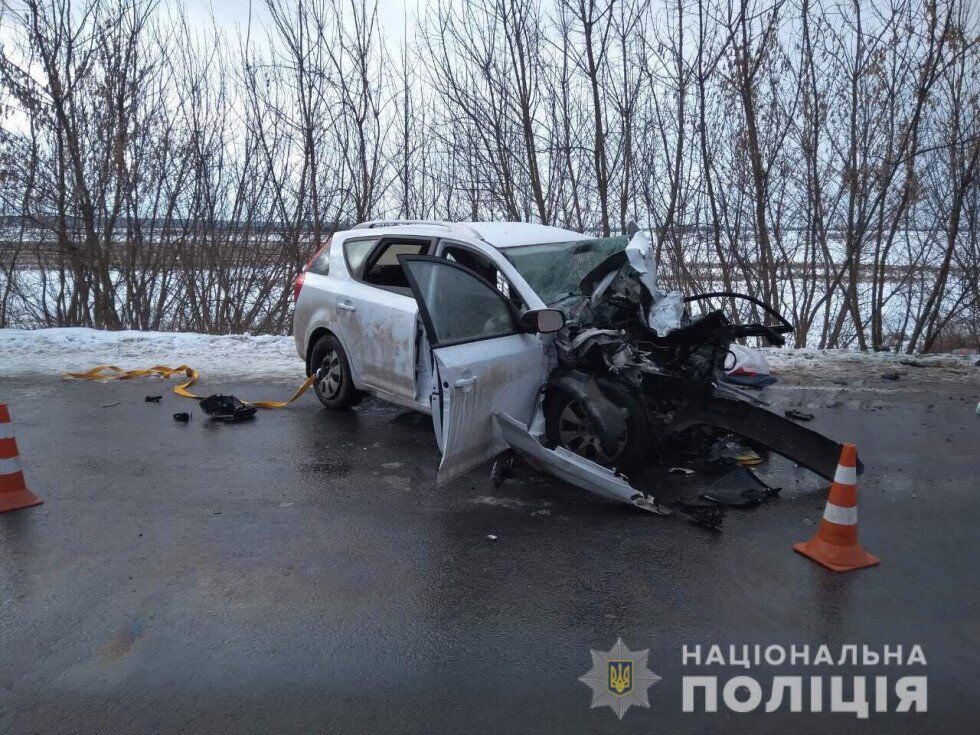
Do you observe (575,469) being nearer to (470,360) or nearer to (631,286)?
(470,360)

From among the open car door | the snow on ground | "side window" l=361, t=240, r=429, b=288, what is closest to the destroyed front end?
the open car door

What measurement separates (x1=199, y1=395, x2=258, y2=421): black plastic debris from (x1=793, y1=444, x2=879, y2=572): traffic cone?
541 centimetres

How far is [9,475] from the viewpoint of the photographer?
4965 millimetres

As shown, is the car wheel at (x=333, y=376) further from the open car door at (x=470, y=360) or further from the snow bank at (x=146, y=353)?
the open car door at (x=470, y=360)

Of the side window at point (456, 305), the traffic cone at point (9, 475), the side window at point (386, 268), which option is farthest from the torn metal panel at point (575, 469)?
the traffic cone at point (9, 475)

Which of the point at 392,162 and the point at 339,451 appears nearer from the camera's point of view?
the point at 339,451

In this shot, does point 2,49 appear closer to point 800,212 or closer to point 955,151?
point 800,212

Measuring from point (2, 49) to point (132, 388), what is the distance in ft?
30.4

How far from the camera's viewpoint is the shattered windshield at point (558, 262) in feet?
19.6

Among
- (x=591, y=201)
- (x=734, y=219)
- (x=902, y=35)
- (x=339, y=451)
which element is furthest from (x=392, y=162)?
(x=339, y=451)

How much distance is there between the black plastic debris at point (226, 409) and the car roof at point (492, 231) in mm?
2237

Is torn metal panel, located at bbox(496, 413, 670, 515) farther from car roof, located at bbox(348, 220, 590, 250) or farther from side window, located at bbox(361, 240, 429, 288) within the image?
side window, located at bbox(361, 240, 429, 288)

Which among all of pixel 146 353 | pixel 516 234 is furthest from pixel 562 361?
pixel 146 353

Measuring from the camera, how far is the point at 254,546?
4355mm
